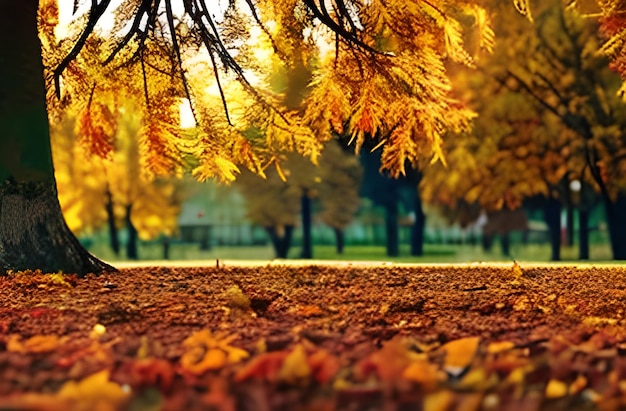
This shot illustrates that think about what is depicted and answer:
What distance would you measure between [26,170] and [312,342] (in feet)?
16.9

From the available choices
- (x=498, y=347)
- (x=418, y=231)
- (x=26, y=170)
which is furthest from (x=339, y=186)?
(x=498, y=347)

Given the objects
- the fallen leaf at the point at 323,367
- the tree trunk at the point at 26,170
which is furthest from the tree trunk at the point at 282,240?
the fallen leaf at the point at 323,367

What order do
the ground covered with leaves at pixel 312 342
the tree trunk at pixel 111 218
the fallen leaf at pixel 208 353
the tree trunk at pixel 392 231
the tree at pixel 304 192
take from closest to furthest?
the ground covered with leaves at pixel 312 342 < the fallen leaf at pixel 208 353 < the tree at pixel 304 192 < the tree trunk at pixel 111 218 < the tree trunk at pixel 392 231

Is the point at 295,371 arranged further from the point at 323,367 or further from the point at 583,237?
the point at 583,237

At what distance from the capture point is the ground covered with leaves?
3.23 metres

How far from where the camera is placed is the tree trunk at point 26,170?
837 centimetres

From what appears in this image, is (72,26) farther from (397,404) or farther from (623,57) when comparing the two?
(397,404)

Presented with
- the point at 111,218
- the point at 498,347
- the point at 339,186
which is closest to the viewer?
the point at 498,347

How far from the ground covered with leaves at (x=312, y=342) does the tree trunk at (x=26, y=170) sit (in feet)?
1.11

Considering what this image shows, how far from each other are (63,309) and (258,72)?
4681mm

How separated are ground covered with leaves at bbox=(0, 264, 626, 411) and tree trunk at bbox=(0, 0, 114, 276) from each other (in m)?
0.34

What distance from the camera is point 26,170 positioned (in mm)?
8602

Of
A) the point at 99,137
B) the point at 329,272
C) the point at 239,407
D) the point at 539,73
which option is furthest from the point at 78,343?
the point at 539,73

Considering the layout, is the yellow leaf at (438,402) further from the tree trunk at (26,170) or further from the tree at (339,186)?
the tree at (339,186)
